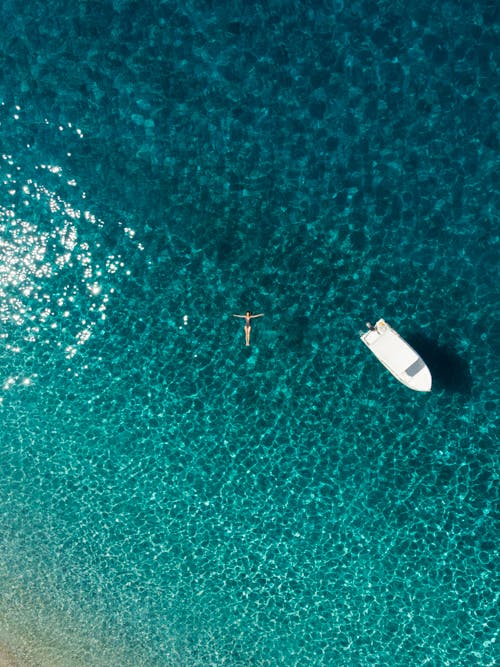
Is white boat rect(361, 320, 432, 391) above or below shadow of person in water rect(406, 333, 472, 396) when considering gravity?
above

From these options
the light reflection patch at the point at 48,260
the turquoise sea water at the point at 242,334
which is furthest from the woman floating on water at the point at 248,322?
the light reflection patch at the point at 48,260

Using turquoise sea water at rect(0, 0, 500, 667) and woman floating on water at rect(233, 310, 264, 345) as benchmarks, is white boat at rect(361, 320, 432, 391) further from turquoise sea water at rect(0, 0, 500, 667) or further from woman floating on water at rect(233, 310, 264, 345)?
woman floating on water at rect(233, 310, 264, 345)

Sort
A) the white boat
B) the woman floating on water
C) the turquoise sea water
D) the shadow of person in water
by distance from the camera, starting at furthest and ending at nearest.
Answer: the woman floating on water < the shadow of person in water < the turquoise sea water < the white boat

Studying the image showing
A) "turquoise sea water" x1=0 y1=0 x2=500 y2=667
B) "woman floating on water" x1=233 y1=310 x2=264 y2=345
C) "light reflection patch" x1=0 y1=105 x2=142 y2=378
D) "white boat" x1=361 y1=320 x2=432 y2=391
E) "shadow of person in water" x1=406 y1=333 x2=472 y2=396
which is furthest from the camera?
"light reflection patch" x1=0 y1=105 x2=142 y2=378

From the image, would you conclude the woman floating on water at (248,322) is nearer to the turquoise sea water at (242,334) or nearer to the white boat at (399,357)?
the turquoise sea water at (242,334)

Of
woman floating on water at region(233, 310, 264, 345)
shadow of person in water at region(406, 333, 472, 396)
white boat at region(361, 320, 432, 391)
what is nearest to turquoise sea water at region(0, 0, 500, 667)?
shadow of person in water at region(406, 333, 472, 396)

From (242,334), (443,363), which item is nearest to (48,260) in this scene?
(242,334)
